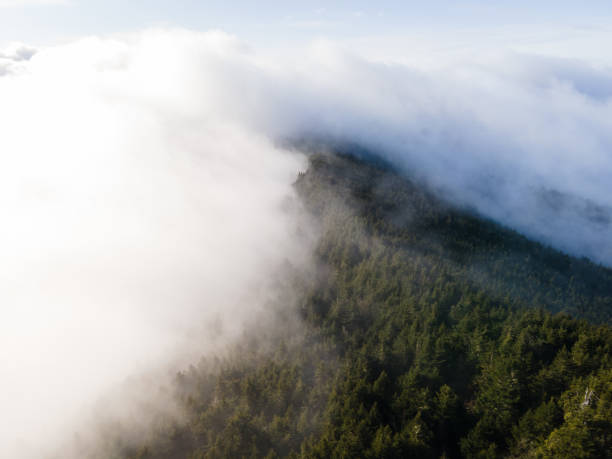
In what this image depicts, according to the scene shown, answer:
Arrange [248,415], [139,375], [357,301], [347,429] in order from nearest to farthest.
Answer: [347,429] → [248,415] → [357,301] → [139,375]

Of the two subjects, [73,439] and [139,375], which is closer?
[73,439]

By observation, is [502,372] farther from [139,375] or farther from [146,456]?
[139,375]

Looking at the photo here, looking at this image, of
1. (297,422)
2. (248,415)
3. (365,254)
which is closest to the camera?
(297,422)

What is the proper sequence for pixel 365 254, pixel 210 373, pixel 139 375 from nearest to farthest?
pixel 210 373
pixel 139 375
pixel 365 254

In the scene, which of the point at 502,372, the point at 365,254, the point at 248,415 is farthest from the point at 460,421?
the point at 365,254

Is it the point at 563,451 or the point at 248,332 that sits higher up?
the point at 563,451

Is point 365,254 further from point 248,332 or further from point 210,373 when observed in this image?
point 210,373

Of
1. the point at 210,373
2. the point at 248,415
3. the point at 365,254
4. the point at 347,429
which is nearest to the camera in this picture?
the point at 347,429

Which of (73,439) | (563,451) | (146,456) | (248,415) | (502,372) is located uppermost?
(563,451)

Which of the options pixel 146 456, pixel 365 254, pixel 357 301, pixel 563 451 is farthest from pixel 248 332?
pixel 563 451
